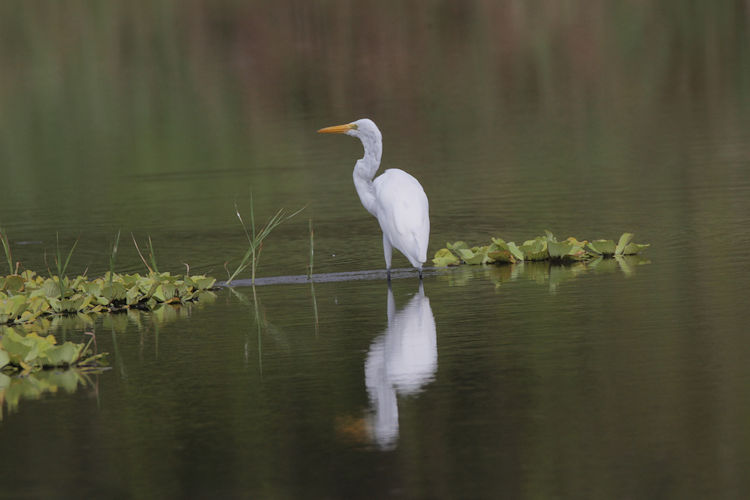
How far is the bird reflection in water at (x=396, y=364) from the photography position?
782cm

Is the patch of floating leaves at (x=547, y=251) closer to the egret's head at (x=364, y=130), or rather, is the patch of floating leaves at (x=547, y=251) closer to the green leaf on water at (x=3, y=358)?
the egret's head at (x=364, y=130)

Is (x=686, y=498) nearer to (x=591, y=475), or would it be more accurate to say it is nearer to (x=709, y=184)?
(x=591, y=475)

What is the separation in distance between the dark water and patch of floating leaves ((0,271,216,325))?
0.30 m

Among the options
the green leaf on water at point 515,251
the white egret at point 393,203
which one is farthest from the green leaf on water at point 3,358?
the green leaf on water at point 515,251

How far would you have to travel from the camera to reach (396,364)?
924 centimetres

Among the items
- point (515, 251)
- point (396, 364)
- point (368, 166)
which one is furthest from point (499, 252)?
point (396, 364)

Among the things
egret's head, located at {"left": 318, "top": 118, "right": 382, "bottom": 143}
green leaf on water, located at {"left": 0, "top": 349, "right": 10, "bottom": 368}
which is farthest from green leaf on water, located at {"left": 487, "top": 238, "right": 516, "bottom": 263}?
green leaf on water, located at {"left": 0, "top": 349, "right": 10, "bottom": 368}

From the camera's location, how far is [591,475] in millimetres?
6668

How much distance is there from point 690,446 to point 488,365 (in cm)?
212

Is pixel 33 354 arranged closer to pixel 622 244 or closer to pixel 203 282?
pixel 203 282

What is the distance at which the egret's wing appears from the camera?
41.7ft

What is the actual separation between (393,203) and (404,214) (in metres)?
0.28

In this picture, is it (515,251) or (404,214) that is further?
(515,251)

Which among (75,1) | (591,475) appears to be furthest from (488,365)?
(75,1)
